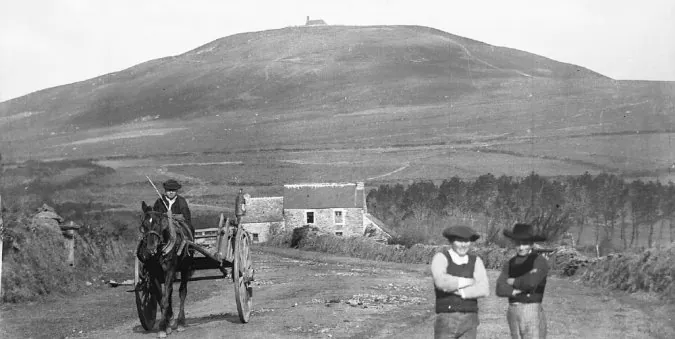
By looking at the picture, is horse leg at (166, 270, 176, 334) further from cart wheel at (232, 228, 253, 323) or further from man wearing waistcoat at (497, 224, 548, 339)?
man wearing waistcoat at (497, 224, 548, 339)

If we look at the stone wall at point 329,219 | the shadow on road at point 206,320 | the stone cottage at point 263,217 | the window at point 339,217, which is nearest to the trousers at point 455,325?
the shadow on road at point 206,320

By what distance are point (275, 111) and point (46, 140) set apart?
31498 mm

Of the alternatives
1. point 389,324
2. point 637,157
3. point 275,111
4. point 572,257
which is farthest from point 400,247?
point 275,111

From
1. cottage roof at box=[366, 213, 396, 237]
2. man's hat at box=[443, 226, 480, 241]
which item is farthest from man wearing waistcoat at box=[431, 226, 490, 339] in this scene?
cottage roof at box=[366, 213, 396, 237]

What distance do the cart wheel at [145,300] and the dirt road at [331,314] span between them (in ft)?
1.08

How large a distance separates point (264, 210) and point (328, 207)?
528 cm

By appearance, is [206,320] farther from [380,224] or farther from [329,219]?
[329,219]

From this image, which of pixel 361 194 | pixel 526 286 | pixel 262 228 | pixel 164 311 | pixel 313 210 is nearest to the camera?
pixel 526 286

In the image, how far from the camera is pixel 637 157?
72938 mm

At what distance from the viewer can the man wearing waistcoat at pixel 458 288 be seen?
10617 millimetres

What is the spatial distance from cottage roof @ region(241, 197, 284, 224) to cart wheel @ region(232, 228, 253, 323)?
62.2 meters

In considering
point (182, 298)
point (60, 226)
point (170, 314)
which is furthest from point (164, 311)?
point (60, 226)

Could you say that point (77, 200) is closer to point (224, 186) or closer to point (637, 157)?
point (224, 186)

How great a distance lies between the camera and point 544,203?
239ft
